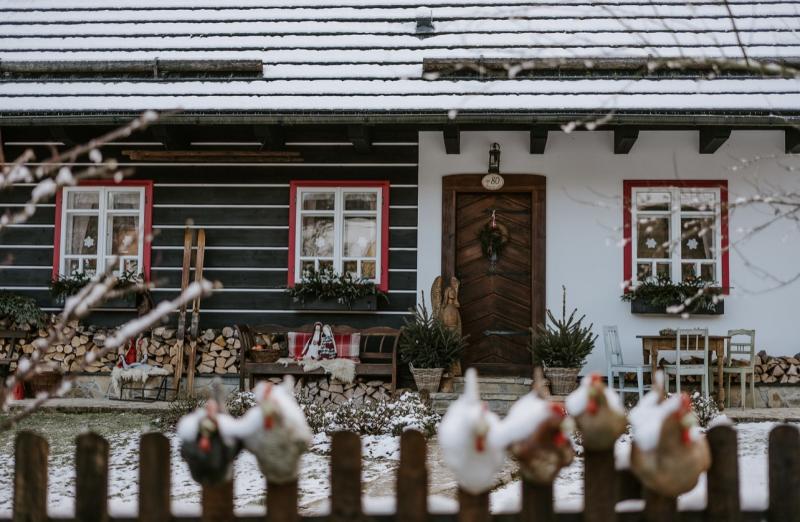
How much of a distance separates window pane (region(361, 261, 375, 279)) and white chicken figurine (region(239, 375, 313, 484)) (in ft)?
24.4

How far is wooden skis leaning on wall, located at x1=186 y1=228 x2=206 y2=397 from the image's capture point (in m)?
9.26

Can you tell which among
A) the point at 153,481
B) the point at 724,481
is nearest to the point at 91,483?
the point at 153,481

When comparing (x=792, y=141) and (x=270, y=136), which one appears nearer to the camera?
(x=792, y=141)

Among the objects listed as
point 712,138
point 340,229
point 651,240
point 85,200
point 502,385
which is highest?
point 712,138

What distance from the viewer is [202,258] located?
9.58m

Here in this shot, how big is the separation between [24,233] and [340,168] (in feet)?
12.8

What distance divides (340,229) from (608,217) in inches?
122

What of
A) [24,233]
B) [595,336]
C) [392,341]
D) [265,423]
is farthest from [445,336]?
[265,423]

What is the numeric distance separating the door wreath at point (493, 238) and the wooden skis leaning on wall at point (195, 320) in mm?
3243

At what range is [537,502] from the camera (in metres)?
2.22

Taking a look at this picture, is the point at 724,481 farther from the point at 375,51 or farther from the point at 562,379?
the point at 375,51

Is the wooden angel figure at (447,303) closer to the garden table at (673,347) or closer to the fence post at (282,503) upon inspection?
the garden table at (673,347)

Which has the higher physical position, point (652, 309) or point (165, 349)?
point (652, 309)

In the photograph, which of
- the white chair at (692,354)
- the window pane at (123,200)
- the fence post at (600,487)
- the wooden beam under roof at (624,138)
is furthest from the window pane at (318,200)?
the fence post at (600,487)
